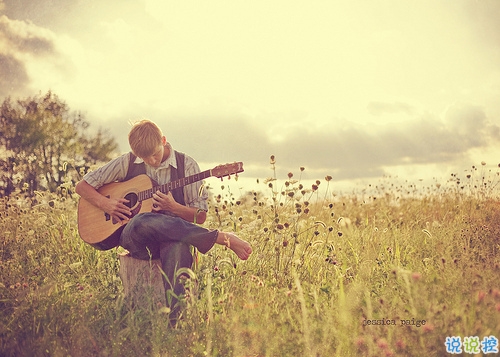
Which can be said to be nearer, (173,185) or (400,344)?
(400,344)

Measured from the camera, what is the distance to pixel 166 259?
4137 mm

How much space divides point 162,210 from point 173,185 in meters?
0.24

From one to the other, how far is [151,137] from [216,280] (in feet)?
4.56

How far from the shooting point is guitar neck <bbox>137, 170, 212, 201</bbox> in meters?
4.63

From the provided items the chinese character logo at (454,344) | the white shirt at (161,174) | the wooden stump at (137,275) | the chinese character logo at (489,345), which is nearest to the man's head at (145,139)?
the white shirt at (161,174)

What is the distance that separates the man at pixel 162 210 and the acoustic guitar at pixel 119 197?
0.07m

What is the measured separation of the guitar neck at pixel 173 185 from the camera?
15.2 ft

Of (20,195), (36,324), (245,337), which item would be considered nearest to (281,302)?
(245,337)

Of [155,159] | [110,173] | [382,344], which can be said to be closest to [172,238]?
[155,159]

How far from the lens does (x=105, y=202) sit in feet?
16.1

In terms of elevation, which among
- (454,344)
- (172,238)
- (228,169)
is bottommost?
(454,344)

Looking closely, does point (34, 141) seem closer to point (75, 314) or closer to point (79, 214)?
point (79, 214)

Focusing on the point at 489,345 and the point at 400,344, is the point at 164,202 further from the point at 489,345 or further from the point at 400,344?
the point at 489,345

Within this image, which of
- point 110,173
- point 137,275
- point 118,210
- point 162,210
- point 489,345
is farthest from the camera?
point 110,173
